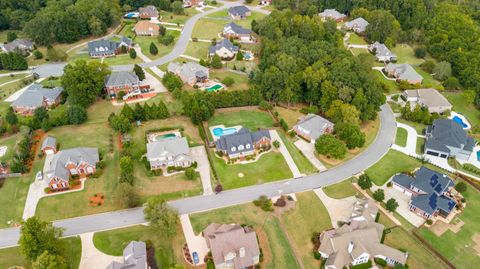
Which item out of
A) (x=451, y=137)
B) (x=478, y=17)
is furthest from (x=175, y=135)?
(x=478, y=17)

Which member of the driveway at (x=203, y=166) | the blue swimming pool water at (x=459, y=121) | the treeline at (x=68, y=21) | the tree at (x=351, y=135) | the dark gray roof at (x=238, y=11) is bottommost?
the blue swimming pool water at (x=459, y=121)

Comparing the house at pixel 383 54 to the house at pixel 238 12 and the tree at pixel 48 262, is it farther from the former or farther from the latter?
the tree at pixel 48 262

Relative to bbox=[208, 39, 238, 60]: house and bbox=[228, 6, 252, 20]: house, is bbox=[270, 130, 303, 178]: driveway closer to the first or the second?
bbox=[208, 39, 238, 60]: house

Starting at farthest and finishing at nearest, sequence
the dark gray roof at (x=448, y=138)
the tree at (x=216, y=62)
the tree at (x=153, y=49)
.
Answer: the tree at (x=153, y=49) < the tree at (x=216, y=62) < the dark gray roof at (x=448, y=138)

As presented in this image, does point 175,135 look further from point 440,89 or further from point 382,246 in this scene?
point 440,89

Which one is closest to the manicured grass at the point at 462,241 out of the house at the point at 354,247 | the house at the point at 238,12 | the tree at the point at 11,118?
the house at the point at 354,247

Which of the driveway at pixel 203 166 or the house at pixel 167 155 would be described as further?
the house at pixel 167 155

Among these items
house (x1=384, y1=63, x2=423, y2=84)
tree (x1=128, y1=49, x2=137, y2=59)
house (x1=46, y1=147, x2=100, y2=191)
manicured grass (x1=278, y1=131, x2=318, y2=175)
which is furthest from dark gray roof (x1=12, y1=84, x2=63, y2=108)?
house (x1=384, y1=63, x2=423, y2=84)
